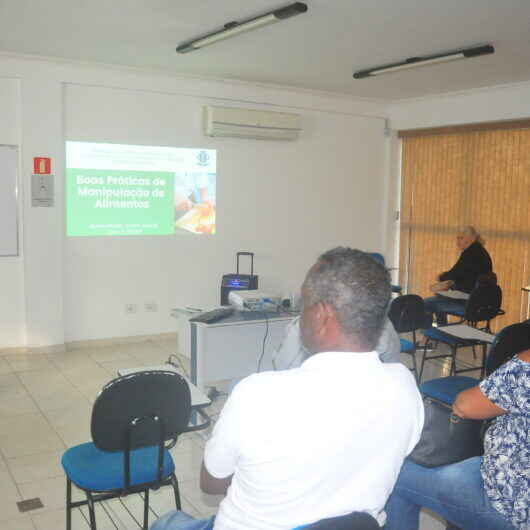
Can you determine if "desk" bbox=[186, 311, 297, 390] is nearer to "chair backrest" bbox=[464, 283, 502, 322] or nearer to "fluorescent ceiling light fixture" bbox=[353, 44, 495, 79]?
"chair backrest" bbox=[464, 283, 502, 322]

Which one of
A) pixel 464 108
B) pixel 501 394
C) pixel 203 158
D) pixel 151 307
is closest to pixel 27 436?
pixel 151 307

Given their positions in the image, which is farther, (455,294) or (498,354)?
(455,294)

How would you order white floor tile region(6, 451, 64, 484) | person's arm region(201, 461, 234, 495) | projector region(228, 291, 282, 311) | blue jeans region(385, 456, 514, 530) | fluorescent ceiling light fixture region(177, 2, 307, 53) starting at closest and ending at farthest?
person's arm region(201, 461, 234, 495) < blue jeans region(385, 456, 514, 530) < white floor tile region(6, 451, 64, 484) < fluorescent ceiling light fixture region(177, 2, 307, 53) < projector region(228, 291, 282, 311)

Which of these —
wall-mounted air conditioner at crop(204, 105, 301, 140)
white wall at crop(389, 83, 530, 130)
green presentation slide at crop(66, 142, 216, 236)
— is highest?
white wall at crop(389, 83, 530, 130)

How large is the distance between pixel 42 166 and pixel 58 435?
2.95 m

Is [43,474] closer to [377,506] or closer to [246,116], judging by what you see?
[377,506]

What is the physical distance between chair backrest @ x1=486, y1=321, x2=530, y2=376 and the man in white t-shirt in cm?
210

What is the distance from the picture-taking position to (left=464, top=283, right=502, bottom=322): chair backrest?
556 cm

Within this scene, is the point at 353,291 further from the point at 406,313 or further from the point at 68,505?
the point at 406,313

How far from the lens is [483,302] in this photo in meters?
5.62

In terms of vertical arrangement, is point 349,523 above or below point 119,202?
below

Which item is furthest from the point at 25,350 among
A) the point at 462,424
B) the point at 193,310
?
the point at 462,424

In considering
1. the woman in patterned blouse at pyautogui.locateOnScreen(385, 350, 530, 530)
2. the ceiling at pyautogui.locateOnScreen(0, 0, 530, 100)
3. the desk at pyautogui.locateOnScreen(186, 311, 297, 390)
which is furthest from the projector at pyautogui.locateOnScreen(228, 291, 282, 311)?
the woman in patterned blouse at pyautogui.locateOnScreen(385, 350, 530, 530)

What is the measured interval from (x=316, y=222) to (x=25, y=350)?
386cm
